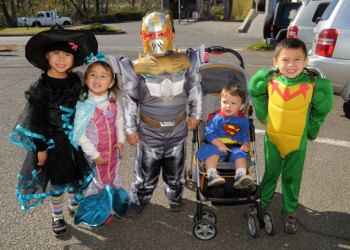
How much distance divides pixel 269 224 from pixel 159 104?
143 cm

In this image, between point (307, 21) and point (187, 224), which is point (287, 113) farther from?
point (307, 21)

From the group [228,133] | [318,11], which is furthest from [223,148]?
[318,11]

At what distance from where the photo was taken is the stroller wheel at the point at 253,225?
3.03 m

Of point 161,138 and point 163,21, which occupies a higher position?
point 163,21

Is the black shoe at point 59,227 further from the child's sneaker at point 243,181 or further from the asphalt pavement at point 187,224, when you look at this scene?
the child's sneaker at point 243,181

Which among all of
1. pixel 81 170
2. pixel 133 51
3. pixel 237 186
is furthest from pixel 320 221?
pixel 133 51

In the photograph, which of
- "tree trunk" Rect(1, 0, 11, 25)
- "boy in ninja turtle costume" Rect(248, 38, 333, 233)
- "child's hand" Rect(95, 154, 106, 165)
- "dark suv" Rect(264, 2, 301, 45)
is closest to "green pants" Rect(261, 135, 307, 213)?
"boy in ninja turtle costume" Rect(248, 38, 333, 233)

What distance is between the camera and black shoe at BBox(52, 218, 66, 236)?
10.4ft

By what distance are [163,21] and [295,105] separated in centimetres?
133

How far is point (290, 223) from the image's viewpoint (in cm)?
316

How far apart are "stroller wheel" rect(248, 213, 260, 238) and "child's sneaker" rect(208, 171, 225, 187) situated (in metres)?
0.41

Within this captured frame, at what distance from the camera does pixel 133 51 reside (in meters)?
15.2

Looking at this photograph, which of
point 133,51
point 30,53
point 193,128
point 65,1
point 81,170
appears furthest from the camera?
point 65,1

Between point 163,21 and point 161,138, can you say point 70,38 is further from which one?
point 161,138
